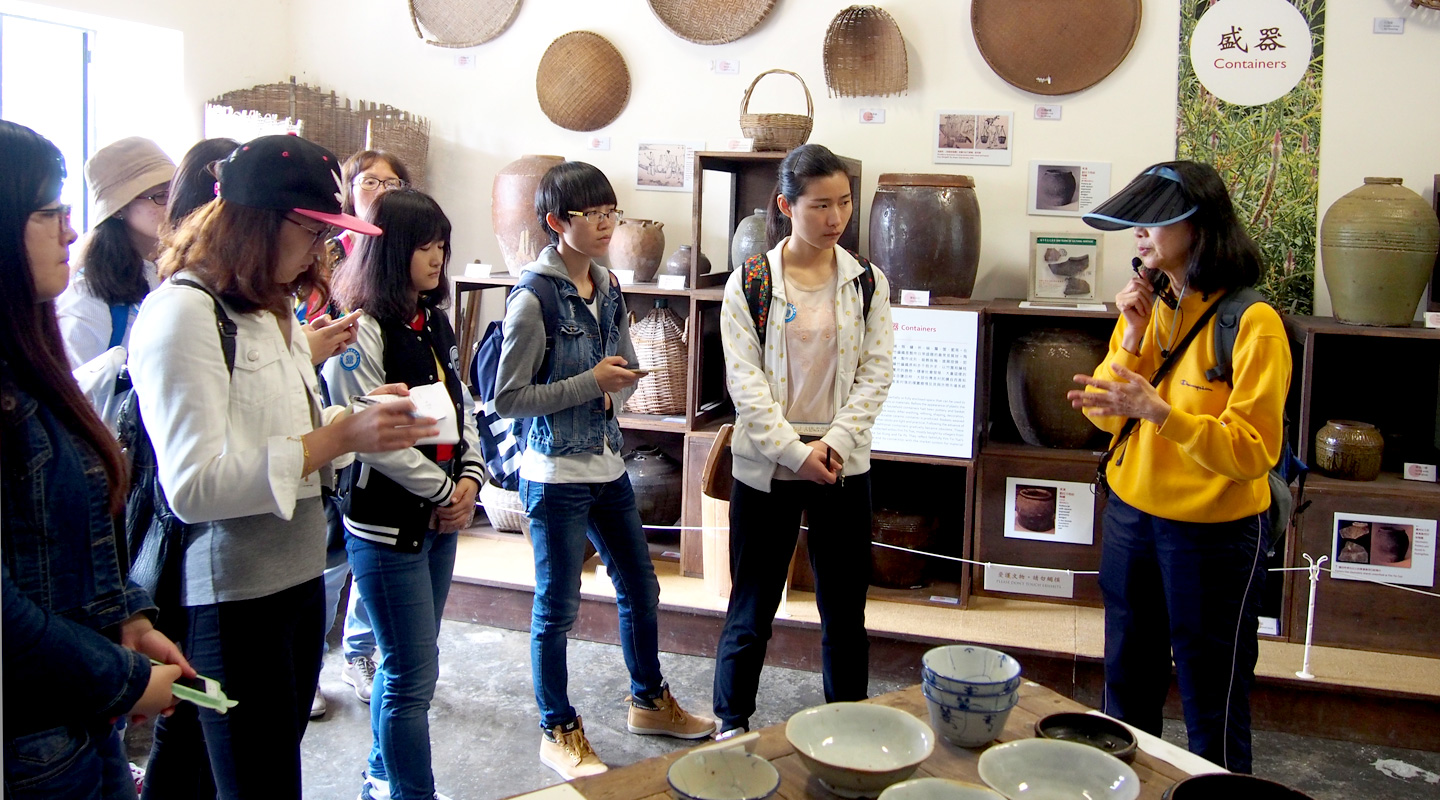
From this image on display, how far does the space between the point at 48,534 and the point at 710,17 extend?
326cm

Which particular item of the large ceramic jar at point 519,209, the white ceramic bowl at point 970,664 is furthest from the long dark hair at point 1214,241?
the large ceramic jar at point 519,209

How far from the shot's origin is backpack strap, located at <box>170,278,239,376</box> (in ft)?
5.05

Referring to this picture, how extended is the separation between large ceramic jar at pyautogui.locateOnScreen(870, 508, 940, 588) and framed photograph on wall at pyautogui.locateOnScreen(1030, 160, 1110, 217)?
3.64ft

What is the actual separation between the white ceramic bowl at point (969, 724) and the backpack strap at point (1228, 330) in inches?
38.3

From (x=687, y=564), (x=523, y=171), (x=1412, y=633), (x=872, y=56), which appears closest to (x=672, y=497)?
(x=687, y=564)

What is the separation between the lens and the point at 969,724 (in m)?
1.36

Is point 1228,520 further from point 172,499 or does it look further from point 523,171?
point 523,171

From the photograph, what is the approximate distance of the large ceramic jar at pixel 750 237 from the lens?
3545 millimetres

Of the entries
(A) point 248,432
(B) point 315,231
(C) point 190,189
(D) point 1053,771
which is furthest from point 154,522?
(D) point 1053,771

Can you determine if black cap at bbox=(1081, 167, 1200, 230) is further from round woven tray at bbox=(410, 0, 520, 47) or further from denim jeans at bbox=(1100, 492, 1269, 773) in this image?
round woven tray at bbox=(410, 0, 520, 47)

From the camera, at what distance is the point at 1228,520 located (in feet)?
6.76

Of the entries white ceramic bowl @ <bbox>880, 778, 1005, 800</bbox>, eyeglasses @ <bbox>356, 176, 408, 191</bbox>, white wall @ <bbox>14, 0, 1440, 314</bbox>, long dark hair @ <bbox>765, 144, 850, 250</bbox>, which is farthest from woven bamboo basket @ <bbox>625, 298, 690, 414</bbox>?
white ceramic bowl @ <bbox>880, 778, 1005, 800</bbox>

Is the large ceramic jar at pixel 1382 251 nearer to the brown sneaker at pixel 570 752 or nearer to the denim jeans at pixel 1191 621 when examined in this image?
the denim jeans at pixel 1191 621

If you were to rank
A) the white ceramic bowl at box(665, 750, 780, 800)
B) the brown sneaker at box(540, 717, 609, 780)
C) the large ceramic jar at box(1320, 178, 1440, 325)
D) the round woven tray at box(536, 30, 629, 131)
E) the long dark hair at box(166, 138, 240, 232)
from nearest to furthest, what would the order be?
the white ceramic bowl at box(665, 750, 780, 800)
the long dark hair at box(166, 138, 240, 232)
the brown sneaker at box(540, 717, 609, 780)
the large ceramic jar at box(1320, 178, 1440, 325)
the round woven tray at box(536, 30, 629, 131)
